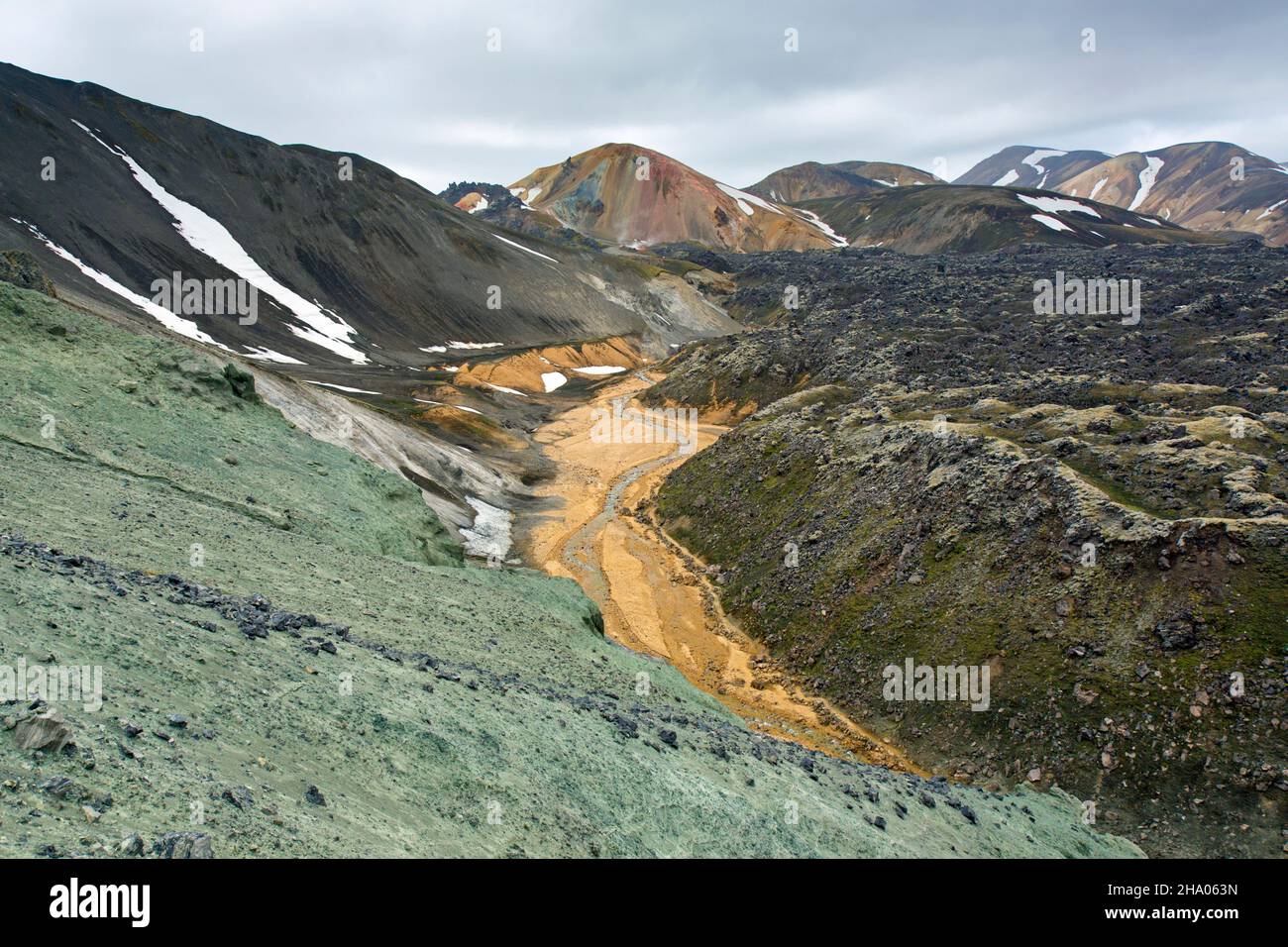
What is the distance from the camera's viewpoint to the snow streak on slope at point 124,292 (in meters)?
80.0

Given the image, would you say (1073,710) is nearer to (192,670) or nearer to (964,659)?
(964,659)

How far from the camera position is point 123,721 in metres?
8.89

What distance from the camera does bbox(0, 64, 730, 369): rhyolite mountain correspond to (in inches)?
3462

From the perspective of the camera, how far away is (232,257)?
105938 millimetres

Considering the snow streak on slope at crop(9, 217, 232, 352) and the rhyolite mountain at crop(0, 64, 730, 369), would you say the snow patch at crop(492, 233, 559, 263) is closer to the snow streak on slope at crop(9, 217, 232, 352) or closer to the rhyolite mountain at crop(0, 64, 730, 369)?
the rhyolite mountain at crop(0, 64, 730, 369)

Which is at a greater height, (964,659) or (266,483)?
(266,483)

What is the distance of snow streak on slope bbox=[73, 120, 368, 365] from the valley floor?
53026 millimetres

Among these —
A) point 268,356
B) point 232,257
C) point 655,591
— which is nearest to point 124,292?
point 268,356

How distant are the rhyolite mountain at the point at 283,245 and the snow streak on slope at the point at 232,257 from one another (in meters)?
0.27

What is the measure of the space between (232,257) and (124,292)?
26726 millimetres

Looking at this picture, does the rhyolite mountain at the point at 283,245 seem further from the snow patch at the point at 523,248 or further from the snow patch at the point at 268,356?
the snow patch at the point at 523,248

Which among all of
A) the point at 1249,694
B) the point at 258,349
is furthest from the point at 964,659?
the point at 258,349

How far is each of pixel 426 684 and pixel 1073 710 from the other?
1898 cm
